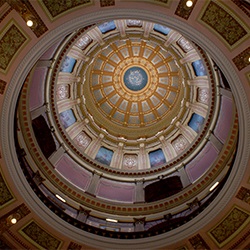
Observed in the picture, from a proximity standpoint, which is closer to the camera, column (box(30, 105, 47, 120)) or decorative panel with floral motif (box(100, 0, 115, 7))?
decorative panel with floral motif (box(100, 0, 115, 7))

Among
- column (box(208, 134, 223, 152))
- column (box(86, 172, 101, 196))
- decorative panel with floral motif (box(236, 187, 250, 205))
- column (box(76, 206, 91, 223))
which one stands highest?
column (box(86, 172, 101, 196))

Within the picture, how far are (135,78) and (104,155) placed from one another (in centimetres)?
858

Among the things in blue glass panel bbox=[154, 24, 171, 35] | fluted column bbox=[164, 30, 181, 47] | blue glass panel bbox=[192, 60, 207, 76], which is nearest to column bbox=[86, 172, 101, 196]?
blue glass panel bbox=[192, 60, 207, 76]

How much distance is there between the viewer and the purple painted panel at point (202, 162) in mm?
17594

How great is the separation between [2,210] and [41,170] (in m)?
3.61

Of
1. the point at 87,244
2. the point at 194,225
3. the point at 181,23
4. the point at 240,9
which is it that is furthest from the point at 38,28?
the point at 194,225

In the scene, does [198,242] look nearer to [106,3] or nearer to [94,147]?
[106,3]

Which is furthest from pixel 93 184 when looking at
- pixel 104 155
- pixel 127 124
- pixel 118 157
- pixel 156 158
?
pixel 127 124

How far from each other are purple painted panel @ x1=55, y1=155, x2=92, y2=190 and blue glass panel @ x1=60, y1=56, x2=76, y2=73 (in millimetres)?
5774

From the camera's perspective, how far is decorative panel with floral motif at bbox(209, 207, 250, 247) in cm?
1324

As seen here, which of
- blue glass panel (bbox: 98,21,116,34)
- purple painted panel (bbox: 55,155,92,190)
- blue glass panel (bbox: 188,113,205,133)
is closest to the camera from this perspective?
purple painted panel (bbox: 55,155,92,190)

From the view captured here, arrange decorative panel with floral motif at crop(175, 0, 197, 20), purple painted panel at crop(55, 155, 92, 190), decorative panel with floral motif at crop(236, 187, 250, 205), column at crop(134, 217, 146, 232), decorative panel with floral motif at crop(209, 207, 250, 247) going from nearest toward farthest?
decorative panel with floral motif at crop(175, 0, 197, 20)
decorative panel with floral motif at crop(236, 187, 250, 205)
decorative panel with floral motif at crop(209, 207, 250, 247)
column at crop(134, 217, 146, 232)
purple painted panel at crop(55, 155, 92, 190)

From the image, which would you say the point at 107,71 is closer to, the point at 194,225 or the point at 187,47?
the point at 187,47

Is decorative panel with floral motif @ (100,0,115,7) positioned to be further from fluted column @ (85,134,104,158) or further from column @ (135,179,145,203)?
fluted column @ (85,134,104,158)
